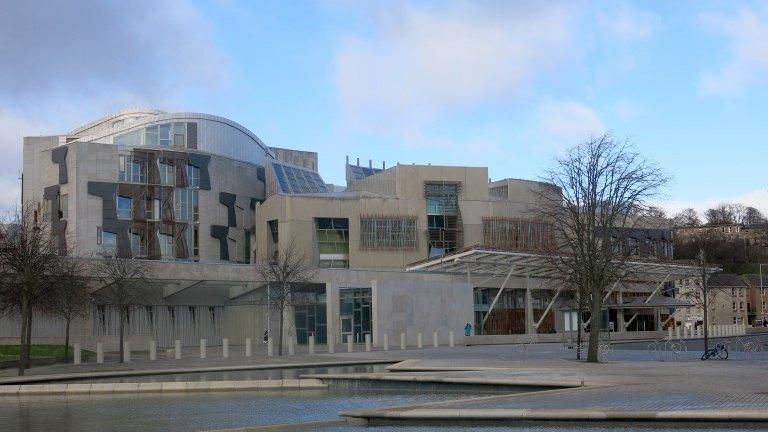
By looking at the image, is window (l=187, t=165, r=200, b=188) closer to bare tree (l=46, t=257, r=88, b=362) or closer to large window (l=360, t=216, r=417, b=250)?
large window (l=360, t=216, r=417, b=250)

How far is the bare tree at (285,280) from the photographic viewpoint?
51.8m

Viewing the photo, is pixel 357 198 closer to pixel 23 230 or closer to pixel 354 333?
pixel 354 333

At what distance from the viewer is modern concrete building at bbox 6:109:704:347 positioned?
6347cm

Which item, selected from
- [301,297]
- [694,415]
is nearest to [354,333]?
[301,297]

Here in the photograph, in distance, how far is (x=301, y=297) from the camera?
66688 mm

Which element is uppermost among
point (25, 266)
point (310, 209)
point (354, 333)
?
point (310, 209)

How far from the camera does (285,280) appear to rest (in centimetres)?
4975

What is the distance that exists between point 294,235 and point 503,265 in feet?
62.2

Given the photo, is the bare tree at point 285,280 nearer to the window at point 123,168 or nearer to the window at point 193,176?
the window at point 193,176

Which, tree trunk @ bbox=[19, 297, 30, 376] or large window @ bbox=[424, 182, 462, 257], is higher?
large window @ bbox=[424, 182, 462, 257]

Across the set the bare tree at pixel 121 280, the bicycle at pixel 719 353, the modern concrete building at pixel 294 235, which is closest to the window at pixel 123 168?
the modern concrete building at pixel 294 235

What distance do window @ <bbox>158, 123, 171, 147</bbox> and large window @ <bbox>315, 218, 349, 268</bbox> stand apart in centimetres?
1698

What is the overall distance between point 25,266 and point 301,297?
32.4 m

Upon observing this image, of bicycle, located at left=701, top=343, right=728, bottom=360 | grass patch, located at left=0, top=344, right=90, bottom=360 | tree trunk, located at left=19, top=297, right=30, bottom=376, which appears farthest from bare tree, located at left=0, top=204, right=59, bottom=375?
bicycle, located at left=701, top=343, right=728, bottom=360
